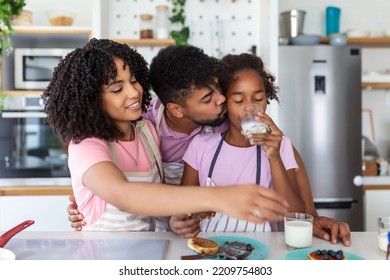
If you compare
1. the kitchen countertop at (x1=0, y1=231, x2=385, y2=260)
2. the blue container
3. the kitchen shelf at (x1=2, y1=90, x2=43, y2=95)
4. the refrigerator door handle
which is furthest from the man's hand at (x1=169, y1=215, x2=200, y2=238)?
the blue container

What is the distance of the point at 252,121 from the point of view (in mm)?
1103

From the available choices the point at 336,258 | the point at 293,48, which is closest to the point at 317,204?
the point at 293,48

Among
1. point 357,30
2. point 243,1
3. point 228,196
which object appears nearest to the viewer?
point 228,196

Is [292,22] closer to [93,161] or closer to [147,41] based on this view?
[147,41]

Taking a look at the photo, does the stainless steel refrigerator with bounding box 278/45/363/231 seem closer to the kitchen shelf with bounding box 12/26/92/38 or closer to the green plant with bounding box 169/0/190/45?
the green plant with bounding box 169/0/190/45

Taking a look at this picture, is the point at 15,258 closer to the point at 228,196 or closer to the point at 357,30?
the point at 228,196

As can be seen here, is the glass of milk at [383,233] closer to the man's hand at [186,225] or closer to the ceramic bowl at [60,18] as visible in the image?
the man's hand at [186,225]

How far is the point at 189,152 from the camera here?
127cm

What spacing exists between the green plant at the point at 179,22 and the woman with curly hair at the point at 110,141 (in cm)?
137

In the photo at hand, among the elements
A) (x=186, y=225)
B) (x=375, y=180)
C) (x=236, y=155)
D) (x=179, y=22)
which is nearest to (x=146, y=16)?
(x=179, y=22)

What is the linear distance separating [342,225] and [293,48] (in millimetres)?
1614

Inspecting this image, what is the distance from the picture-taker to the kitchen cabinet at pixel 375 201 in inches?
96.7

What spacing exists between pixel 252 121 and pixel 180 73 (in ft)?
0.90

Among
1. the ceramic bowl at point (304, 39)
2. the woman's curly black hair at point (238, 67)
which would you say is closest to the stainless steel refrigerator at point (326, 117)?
the ceramic bowl at point (304, 39)
